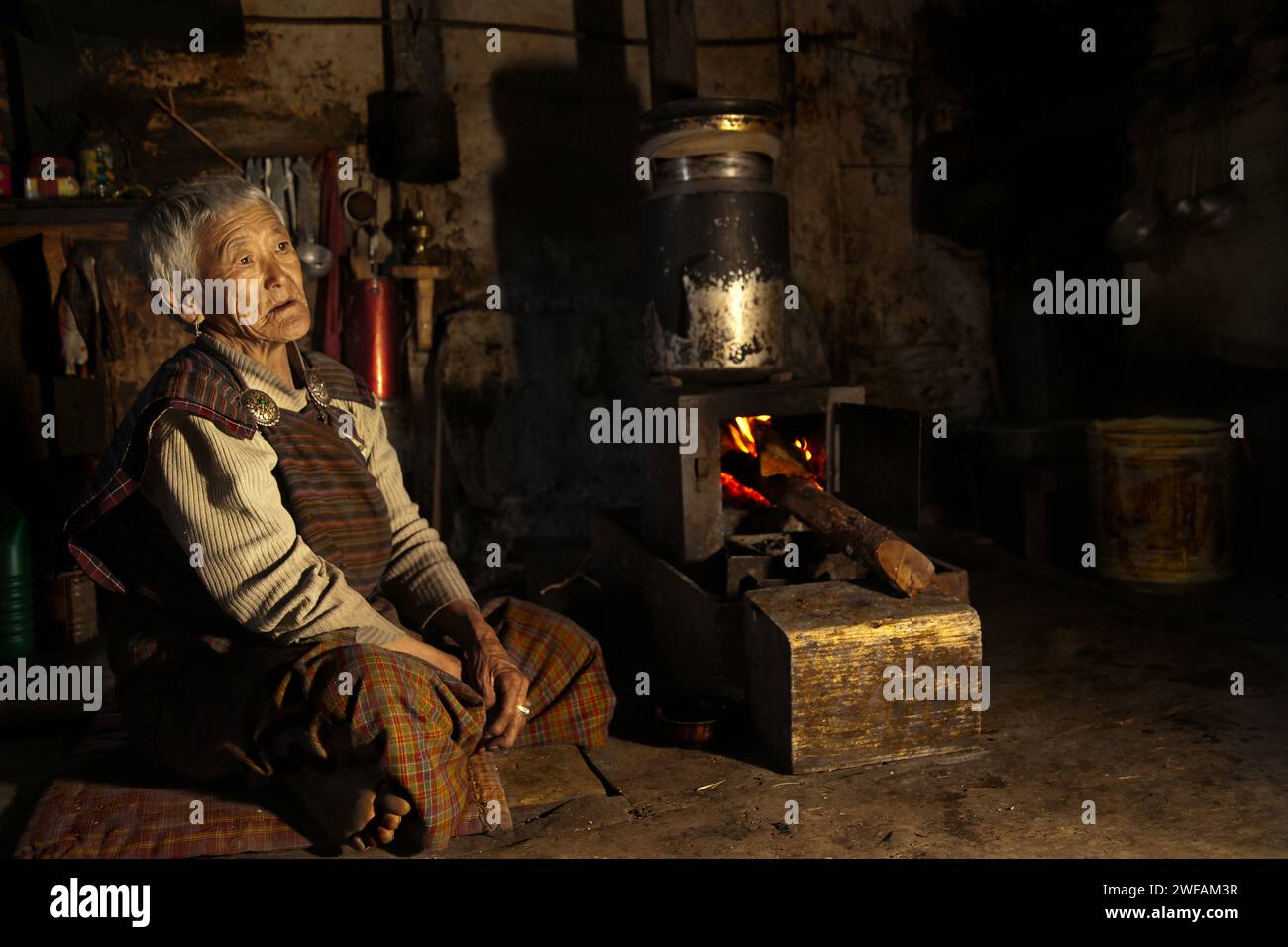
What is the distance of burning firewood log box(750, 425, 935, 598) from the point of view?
11.7ft

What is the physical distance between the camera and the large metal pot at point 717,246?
181 inches

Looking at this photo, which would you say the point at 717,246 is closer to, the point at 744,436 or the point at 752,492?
the point at 744,436

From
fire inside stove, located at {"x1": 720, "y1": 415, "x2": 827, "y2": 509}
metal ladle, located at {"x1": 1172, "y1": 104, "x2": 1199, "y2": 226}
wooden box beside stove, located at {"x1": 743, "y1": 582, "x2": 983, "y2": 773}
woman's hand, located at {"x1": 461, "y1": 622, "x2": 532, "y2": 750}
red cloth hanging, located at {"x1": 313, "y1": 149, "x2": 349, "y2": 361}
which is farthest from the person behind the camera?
red cloth hanging, located at {"x1": 313, "y1": 149, "x2": 349, "y2": 361}

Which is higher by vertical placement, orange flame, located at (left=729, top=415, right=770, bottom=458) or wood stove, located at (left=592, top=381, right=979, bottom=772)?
orange flame, located at (left=729, top=415, right=770, bottom=458)

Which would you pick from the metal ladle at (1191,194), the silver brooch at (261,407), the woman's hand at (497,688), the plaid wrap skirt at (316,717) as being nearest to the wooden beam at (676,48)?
the metal ladle at (1191,194)

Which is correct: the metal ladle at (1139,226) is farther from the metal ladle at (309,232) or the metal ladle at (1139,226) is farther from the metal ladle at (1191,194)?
the metal ladle at (309,232)

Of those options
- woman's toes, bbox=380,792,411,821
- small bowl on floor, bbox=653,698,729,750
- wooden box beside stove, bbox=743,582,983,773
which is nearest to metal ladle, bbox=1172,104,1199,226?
wooden box beside stove, bbox=743,582,983,773

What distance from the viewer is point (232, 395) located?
2793mm

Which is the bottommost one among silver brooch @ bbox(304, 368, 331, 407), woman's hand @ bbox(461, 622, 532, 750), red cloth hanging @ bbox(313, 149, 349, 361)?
woman's hand @ bbox(461, 622, 532, 750)

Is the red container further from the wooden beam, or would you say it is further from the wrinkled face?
the wrinkled face

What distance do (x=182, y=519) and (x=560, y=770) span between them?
1.31 meters

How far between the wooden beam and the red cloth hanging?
1.74m

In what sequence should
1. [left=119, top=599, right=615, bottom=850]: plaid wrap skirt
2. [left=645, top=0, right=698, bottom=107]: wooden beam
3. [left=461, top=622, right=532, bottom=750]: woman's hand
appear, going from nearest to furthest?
[left=119, top=599, right=615, bottom=850]: plaid wrap skirt
[left=461, top=622, right=532, bottom=750]: woman's hand
[left=645, top=0, right=698, bottom=107]: wooden beam
